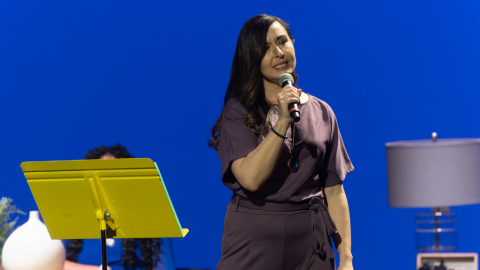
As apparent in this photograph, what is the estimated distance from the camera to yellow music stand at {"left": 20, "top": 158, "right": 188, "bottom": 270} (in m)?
1.60

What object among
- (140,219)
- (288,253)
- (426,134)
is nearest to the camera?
(288,253)

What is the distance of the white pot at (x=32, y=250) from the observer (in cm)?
233

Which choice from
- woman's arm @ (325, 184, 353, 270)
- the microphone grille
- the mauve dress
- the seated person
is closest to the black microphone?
the microphone grille

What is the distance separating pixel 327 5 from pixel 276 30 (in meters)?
1.82

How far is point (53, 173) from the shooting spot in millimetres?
1646

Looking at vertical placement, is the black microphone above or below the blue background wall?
below

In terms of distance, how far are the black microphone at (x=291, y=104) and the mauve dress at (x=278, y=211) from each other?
4.7 inches

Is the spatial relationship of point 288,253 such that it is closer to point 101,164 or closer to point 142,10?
point 101,164

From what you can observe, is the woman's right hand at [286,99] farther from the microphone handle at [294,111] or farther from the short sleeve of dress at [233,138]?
the short sleeve of dress at [233,138]

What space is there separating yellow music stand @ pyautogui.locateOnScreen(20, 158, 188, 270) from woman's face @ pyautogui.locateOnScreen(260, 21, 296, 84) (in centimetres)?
44

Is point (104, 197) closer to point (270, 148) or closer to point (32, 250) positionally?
point (270, 148)

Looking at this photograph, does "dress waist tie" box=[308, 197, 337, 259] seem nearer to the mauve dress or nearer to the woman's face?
the mauve dress

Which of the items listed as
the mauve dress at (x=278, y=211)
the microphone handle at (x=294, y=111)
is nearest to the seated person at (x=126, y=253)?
the mauve dress at (x=278, y=211)

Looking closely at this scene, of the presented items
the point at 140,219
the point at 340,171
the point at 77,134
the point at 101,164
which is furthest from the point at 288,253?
the point at 77,134
